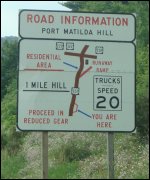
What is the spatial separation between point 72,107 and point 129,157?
10.4 ft

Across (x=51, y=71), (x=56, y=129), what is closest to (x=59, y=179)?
(x=56, y=129)

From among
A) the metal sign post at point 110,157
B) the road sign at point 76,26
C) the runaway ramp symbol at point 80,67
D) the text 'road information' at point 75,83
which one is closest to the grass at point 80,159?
the metal sign post at point 110,157

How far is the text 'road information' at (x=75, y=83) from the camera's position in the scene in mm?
8859

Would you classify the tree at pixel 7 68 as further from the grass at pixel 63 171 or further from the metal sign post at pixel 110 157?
the metal sign post at pixel 110 157

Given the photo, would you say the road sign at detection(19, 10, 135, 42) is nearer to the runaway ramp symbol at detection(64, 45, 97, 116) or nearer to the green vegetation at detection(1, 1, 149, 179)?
the runaway ramp symbol at detection(64, 45, 97, 116)

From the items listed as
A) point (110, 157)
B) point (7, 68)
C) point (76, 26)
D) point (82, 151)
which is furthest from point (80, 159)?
point (7, 68)

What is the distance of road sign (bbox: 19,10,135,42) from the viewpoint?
29.3 ft

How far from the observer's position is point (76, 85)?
9016mm

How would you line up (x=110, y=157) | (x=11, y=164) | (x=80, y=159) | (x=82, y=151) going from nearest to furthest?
(x=110, y=157) → (x=11, y=164) → (x=80, y=159) → (x=82, y=151)

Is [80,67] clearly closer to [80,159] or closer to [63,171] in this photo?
[63,171]

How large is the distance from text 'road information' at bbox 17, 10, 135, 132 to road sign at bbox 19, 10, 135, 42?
2 centimetres

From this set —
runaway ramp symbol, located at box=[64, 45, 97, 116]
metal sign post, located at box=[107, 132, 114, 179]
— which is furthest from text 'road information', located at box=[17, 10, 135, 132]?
metal sign post, located at box=[107, 132, 114, 179]

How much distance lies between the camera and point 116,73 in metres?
9.07

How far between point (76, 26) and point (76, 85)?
3.26ft
